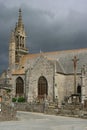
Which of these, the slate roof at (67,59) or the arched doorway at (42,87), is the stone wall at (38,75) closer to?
the arched doorway at (42,87)

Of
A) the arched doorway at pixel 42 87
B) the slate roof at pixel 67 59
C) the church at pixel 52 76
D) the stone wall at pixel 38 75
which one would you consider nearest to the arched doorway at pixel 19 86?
the church at pixel 52 76

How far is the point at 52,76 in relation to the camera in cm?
6794

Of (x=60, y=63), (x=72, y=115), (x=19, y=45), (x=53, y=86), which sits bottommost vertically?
(x=72, y=115)

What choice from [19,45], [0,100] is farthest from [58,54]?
[0,100]

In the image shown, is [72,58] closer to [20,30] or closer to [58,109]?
[20,30]

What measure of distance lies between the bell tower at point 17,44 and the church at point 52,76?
4.24 metres

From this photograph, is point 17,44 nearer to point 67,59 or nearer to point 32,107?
point 67,59

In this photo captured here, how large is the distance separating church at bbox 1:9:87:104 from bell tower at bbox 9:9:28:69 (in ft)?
13.9

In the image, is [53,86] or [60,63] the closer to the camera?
[53,86]

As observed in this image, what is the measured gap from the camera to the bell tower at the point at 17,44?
267ft

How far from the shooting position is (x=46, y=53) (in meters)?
77.9

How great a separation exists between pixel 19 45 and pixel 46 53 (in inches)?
381

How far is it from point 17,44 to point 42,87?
19130 mm

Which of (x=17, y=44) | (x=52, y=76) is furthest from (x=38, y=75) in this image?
(x=17, y=44)
